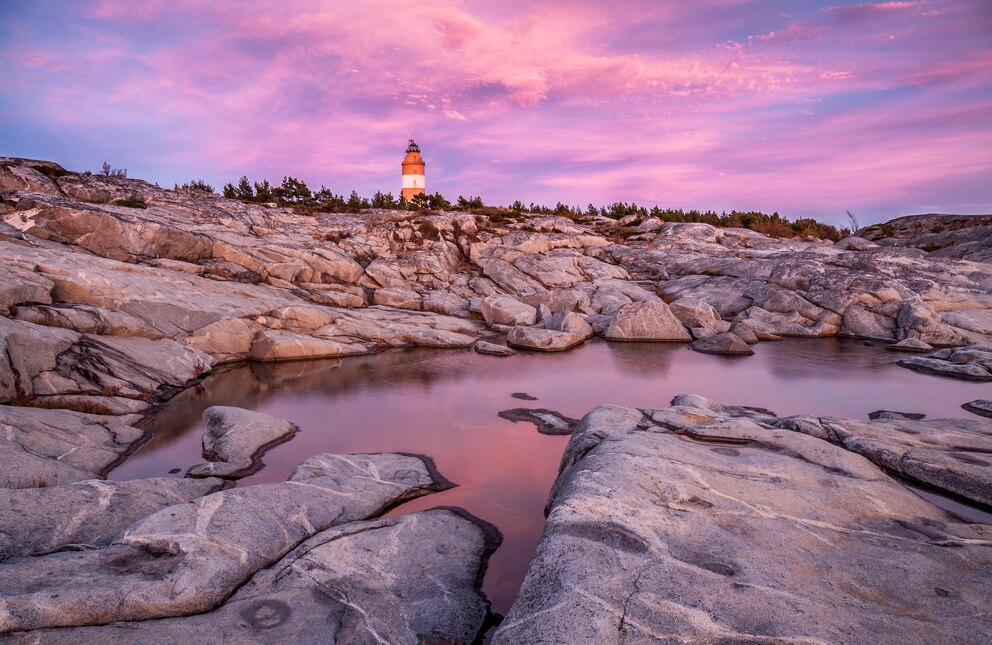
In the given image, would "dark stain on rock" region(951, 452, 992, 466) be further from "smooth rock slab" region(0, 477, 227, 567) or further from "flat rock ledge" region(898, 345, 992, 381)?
"flat rock ledge" region(898, 345, 992, 381)

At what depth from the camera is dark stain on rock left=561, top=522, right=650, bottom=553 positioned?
5152mm

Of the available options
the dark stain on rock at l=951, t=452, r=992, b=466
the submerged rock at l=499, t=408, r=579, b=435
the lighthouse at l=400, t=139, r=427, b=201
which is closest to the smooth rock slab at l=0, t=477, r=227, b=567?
the submerged rock at l=499, t=408, r=579, b=435

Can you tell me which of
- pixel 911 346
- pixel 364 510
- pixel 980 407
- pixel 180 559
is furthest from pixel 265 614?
pixel 911 346

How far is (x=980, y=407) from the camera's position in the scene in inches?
563

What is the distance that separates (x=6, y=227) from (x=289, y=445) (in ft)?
61.9

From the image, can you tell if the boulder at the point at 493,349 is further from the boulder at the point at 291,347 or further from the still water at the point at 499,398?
the boulder at the point at 291,347

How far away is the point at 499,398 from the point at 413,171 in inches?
2177

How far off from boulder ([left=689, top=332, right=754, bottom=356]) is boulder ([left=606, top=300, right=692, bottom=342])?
1839 mm

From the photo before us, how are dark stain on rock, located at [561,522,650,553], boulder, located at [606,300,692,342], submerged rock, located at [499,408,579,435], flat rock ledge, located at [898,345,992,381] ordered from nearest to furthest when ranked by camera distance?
dark stain on rock, located at [561,522,650,553], submerged rock, located at [499,408,579,435], flat rock ledge, located at [898,345,992,381], boulder, located at [606,300,692,342]

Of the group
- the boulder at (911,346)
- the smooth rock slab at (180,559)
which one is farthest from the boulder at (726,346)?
the smooth rock slab at (180,559)

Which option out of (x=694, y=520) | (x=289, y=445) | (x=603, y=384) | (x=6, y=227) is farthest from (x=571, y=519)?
(x=6, y=227)

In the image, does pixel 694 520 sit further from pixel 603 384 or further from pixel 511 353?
pixel 511 353

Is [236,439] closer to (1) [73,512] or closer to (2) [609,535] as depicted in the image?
(1) [73,512]

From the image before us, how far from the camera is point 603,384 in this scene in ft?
59.0
